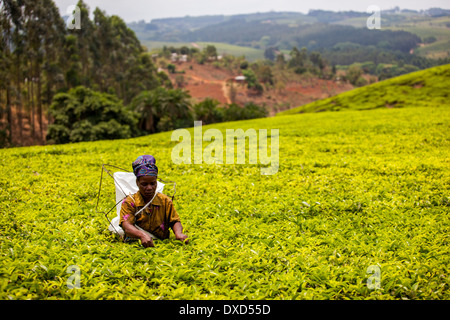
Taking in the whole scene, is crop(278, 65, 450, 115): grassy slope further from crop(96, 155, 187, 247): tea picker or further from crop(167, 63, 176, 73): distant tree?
crop(167, 63, 176, 73): distant tree

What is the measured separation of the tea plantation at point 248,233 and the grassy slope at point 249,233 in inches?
0.8

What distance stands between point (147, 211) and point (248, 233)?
5.84 feet

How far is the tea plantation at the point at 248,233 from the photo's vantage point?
4066 mm

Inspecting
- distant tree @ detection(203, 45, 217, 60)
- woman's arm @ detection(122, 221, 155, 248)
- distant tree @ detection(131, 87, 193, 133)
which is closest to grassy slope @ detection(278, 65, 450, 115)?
distant tree @ detection(131, 87, 193, 133)

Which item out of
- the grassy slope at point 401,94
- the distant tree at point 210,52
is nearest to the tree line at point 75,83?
the grassy slope at point 401,94

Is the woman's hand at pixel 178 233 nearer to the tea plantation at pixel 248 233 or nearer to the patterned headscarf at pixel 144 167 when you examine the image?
the tea plantation at pixel 248 233

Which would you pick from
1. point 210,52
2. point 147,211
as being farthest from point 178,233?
point 210,52

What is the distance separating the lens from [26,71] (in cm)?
3859

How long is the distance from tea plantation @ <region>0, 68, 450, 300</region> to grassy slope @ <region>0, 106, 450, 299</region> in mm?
20

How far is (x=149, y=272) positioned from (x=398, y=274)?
3204 mm

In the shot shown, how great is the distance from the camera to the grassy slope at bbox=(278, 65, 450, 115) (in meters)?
36.8

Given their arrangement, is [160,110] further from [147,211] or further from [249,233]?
[147,211]

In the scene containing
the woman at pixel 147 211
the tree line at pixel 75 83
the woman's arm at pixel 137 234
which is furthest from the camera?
the tree line at pixel 75 83

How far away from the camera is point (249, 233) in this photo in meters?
5.76
